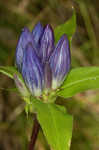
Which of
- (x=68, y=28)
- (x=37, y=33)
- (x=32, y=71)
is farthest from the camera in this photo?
(x=68, y=28)

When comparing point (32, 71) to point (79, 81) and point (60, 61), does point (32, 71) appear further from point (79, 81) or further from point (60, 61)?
point (79, 81)

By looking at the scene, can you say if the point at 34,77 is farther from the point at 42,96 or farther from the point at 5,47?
the point at 5,47

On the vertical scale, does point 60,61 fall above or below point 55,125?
above

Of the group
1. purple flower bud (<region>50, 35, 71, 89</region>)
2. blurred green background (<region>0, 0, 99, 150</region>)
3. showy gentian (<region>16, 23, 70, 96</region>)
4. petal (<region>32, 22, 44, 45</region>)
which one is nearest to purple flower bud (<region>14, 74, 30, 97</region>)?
showy gentian (<region>16, 23, 70, 96</region>)

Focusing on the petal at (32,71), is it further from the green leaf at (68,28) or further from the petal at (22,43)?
the green leaf at (68,28)

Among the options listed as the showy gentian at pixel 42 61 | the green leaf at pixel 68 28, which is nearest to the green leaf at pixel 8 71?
the showy gentian at pixel 42 61

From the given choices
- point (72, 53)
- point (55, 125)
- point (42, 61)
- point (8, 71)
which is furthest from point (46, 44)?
point (72, 53)

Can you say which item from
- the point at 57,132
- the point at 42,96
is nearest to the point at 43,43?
the point at 42,96
